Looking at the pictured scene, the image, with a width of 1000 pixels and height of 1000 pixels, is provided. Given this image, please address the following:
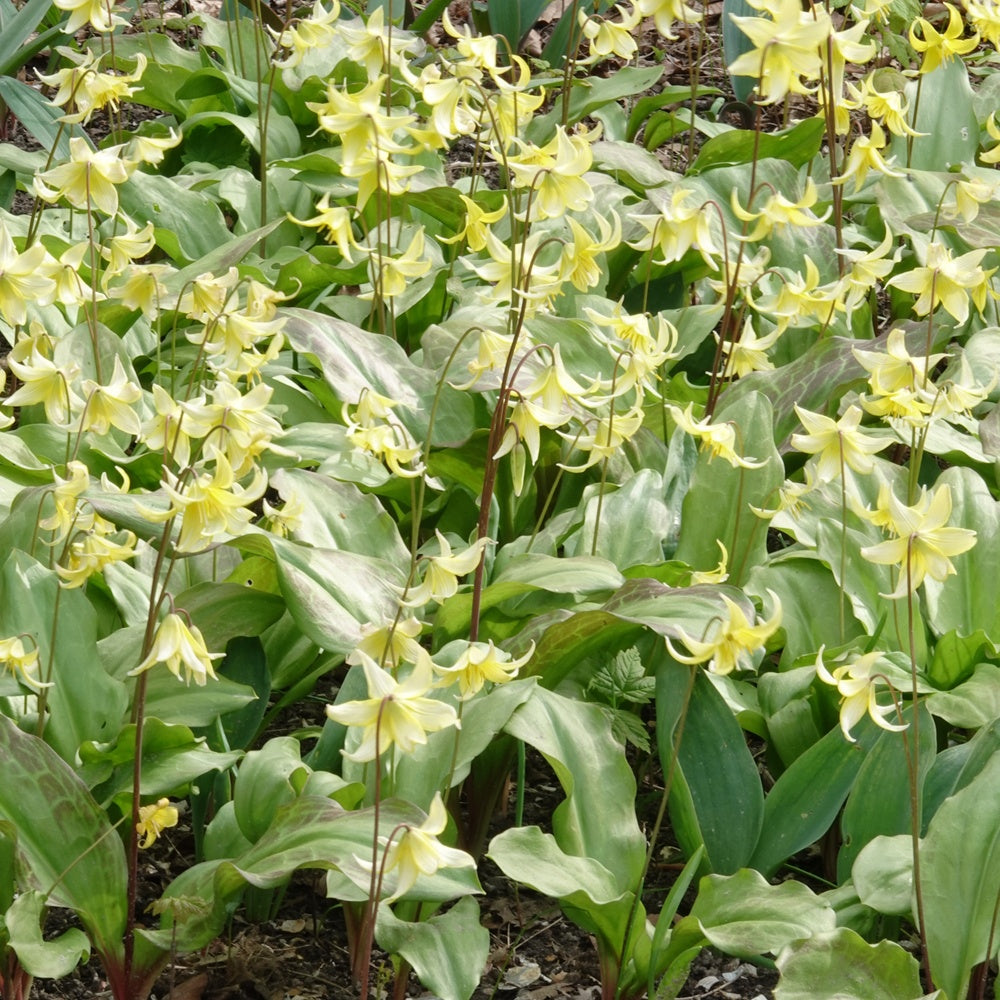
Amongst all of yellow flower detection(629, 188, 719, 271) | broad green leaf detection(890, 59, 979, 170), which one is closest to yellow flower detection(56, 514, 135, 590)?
yellow flower detection(629, 188, 719, 271)

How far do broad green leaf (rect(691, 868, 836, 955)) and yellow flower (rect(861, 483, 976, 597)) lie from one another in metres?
0.46

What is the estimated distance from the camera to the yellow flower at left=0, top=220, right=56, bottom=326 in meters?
2.08

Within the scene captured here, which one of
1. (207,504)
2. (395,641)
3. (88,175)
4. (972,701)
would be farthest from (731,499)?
(88,175)

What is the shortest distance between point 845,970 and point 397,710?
74 centimetres

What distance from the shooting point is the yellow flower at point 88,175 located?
2.17 m

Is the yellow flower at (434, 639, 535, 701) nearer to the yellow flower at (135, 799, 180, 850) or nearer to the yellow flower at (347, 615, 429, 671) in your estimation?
the yellow flower at (347, 615, 429, 671)

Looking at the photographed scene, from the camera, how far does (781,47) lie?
7.70ft

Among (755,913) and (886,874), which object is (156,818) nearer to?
(755,913)

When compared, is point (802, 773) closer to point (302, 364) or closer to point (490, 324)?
point (490, 324)

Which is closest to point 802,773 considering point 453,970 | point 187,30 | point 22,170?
point 453,970

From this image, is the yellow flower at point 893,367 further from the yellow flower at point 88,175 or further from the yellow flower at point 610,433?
the yellow flower at point 88,175

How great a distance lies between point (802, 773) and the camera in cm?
203

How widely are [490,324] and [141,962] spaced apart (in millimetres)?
1574

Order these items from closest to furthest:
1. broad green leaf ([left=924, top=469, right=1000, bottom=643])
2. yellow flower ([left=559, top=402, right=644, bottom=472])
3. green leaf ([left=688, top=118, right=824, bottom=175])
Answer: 1. yellow flower ([left=559, top=402, right=644, bottom=472])
2. broad green leaf ([left=924, top=469, right=1000, bottom=643])
3. green leaf ([left=688, top=118, right=824, bottom=175])
